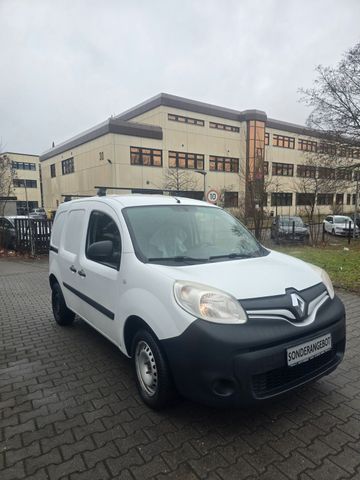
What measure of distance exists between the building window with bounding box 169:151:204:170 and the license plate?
34.7 meters

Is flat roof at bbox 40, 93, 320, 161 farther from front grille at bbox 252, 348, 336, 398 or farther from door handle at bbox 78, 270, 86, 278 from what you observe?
front grille at bbox 252, 348, 336, 398

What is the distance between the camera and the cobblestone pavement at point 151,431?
213 cm

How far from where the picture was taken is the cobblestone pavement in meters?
2.13

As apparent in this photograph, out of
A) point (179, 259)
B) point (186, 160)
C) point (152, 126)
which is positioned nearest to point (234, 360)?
point (179, 259)

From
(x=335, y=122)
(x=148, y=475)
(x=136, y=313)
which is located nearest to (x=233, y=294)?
(x=136, y=313)

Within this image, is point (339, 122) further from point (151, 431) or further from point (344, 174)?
point (151, 431)

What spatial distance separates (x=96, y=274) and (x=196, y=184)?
35.2 m

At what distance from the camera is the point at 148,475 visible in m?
2.08

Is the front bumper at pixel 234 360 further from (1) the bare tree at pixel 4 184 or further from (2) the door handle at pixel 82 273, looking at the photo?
(1) the bare tree at pixel 4 184

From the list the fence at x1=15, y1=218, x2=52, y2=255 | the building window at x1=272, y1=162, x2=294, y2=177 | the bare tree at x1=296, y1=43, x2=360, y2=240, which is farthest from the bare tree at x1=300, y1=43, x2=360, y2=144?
the building window at x1=272, y1=162, x2=294, y2=177

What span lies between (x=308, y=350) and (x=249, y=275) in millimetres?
720

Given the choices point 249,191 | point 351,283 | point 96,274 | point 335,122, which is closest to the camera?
point 96,274

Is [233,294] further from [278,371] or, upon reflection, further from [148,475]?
[148,475]

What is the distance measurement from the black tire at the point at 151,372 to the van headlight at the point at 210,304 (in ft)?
1.56
